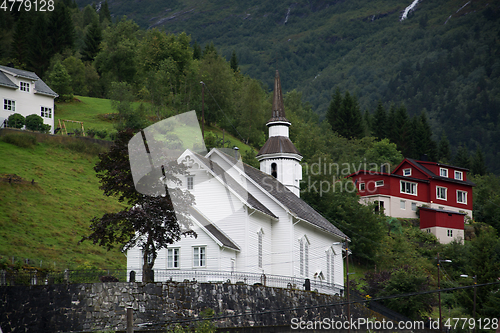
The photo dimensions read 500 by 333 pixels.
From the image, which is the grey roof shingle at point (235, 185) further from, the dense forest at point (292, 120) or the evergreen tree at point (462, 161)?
the evergreen tree at point (462, 161)

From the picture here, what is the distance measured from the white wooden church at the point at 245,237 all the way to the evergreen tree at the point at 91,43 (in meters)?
80.6

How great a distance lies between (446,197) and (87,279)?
200ft

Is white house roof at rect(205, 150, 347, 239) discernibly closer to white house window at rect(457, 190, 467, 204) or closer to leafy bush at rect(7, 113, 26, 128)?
leafy bush at rect(7, 113, 26, 128)

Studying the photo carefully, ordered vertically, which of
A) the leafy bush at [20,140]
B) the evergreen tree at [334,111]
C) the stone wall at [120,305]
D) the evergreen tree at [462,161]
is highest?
the evergreen tree at [334,111]

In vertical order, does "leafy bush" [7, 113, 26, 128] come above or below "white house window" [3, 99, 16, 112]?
below

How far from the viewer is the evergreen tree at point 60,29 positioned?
107188 millimetres

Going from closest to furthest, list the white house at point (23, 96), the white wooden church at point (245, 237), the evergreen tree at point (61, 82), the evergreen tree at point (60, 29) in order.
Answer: the white wooden church at point (245, 237) < the white house at point (23, 96) < the evergreen tree at point (61, 82) < the evergreen tree at point (60, 29)

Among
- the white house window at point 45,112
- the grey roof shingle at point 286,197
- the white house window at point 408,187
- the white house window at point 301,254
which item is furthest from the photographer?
the white house window at point 408,187

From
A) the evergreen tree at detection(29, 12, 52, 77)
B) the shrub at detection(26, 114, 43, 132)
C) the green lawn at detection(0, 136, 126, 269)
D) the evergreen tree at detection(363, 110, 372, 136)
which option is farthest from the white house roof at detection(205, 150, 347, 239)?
the evergreen tree at detection(363, 110, 372, 136)

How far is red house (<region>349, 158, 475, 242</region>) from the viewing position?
2948 inches

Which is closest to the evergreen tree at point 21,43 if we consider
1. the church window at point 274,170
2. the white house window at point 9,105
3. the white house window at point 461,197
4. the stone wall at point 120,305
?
the white house window at point 9,105

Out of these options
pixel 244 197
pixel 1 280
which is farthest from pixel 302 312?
pixel 1 280

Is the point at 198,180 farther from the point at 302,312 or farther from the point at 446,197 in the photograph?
the point at 446,197

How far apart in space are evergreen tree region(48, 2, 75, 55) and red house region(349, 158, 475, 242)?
60.1m
